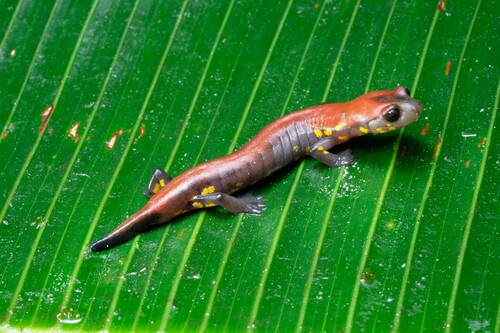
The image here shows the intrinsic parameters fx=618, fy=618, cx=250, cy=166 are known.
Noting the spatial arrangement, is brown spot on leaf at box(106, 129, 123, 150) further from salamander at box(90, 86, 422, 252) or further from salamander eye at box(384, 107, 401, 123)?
salamander eye at box(384, 107, 401, 123)

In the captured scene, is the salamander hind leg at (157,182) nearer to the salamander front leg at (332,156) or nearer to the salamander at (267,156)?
the salamander at (267,156)

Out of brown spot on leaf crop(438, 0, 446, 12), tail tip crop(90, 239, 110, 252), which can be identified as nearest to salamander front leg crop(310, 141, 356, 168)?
brown spot on leaf crop(438, 0, 446, 12)

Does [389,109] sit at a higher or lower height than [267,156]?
higher

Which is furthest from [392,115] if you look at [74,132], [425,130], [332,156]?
[74,132]

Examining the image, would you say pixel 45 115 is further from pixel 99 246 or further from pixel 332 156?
pixel 332 156

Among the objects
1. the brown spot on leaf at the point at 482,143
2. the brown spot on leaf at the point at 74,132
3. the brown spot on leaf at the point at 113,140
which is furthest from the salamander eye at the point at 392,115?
the brown spot on leaf at the point at 74,132

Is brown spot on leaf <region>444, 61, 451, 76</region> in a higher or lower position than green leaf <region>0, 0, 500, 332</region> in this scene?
higher
